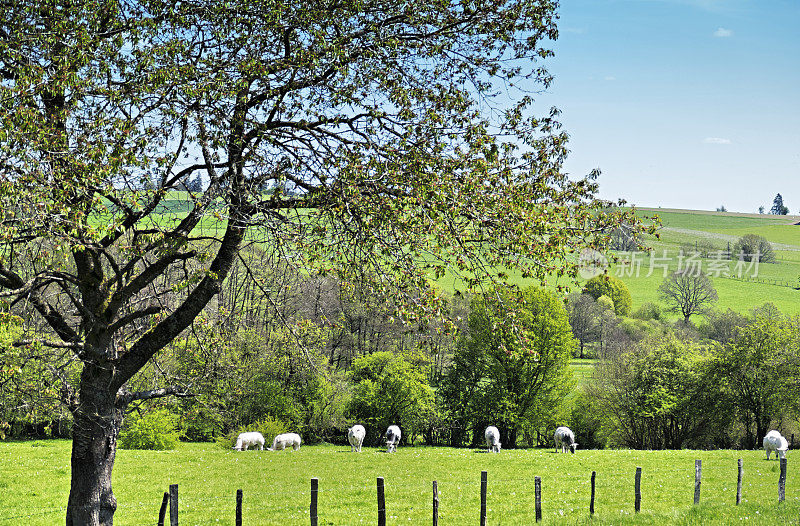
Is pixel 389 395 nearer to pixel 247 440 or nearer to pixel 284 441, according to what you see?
pixel 284 441

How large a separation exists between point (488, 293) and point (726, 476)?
2101cm

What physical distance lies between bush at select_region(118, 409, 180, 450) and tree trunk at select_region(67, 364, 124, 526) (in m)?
32.8

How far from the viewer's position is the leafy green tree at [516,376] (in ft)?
165

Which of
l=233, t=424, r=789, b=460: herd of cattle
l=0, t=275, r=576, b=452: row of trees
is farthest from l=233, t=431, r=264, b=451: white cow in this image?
l=0, t=275, r=576, b=452: row of trees

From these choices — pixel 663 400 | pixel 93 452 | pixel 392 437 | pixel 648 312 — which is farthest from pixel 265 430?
pixel 648 312

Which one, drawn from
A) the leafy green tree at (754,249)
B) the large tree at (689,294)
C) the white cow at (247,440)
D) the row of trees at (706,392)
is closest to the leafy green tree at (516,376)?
the row of trees at (706,392)

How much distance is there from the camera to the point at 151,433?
1649 inches

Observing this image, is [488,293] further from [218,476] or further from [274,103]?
[218,476]

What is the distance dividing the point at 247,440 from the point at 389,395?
1596 cm

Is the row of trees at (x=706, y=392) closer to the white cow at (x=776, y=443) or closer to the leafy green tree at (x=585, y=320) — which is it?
the white cow at (x=776, y=443)

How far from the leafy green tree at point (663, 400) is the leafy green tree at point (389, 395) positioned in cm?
1708

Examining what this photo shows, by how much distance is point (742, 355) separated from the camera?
52.3 meters

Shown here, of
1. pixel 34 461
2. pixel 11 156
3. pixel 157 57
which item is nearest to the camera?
pixel 11 156

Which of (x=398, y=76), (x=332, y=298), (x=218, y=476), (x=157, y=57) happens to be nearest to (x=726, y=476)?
(x=218, y=476)
